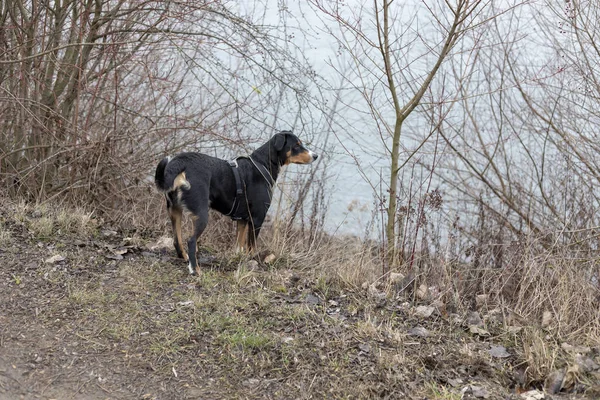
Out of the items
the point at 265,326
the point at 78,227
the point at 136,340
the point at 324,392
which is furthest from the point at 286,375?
the point at 78,227

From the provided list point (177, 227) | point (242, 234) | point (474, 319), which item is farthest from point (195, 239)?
point (474, 319)

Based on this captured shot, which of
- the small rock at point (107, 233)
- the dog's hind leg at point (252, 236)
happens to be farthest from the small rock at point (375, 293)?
the small rock at point (107, 233)

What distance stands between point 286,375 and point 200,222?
1.88 metres

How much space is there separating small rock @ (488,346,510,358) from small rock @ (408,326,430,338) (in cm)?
43

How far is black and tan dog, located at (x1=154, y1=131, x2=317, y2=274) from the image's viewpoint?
4.85 m

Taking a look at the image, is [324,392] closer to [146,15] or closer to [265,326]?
[265,326]

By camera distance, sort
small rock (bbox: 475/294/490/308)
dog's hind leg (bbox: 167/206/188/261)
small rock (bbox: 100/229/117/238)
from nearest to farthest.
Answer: small rock (bbox: 475/294/490/308) < dog's hind leg (bbox: 167/206/188/261) < small rock (bbox: 100/229/117/238)

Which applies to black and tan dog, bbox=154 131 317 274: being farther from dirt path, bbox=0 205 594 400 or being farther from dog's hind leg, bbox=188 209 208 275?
dirt path, bbox=0 205 594 400

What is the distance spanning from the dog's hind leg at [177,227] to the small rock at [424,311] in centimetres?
212

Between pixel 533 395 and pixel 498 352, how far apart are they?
48 centimetres

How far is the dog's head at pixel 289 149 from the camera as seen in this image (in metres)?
5.71

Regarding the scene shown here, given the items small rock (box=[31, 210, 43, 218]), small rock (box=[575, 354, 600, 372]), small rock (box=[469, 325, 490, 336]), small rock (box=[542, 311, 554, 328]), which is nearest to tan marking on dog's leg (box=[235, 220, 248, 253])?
small rock (box=[31, 210, 43, 218])

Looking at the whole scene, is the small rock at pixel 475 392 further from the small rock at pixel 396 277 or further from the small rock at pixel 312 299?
the small rock at pixel 396 277

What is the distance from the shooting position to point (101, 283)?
4449mm
